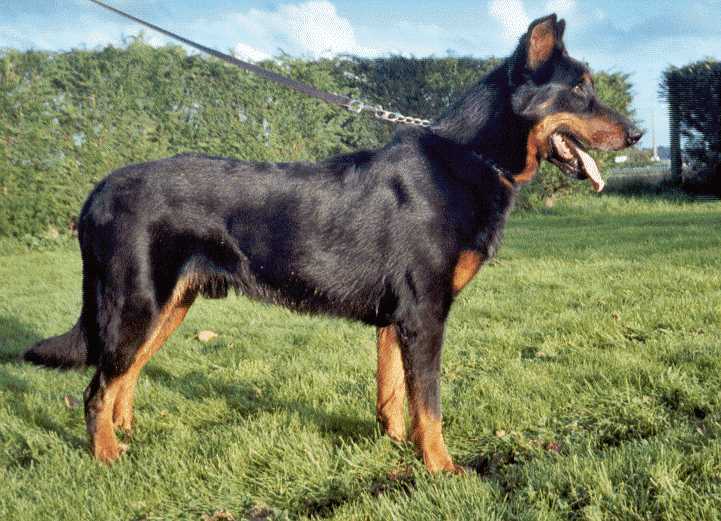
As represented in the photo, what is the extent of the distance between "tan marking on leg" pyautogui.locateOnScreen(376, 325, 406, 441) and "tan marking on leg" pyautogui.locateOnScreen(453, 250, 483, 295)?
0.40 meters

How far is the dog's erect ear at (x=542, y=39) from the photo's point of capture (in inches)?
129

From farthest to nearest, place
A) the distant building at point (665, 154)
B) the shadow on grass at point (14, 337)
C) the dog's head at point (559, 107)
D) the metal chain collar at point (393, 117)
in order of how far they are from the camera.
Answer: the distant building at point (665, 154), the shadow on grass at point (14, 337), the metal chain collar at point (393, 117), the dog's head at point (559, 107)

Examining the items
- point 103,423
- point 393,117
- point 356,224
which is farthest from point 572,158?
point 103,423

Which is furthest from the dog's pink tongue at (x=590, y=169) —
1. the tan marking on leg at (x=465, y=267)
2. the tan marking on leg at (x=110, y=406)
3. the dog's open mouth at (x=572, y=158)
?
the tan marking on leg at (x=110, y=406)

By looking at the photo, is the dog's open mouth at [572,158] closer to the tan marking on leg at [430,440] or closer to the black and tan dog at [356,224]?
the black and tan dog at [356,224]

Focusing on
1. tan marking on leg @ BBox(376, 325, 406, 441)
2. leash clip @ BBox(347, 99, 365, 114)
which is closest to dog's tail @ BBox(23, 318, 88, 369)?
tan marking on leg @ BBox(376, 325, 406, 441)

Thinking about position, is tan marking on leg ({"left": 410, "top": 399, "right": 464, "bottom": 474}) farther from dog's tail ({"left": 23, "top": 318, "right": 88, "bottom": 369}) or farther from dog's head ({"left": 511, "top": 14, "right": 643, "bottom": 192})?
dog's tail ({"left": 23, "top": 318, "right": 88, "bottom": 369})

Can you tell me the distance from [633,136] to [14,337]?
16.3 ft

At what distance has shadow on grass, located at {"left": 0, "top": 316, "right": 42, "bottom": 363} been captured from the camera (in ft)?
17.0

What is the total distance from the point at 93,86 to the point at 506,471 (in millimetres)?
9065

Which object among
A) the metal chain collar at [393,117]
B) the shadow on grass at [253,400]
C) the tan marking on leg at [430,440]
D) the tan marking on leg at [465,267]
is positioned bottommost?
the shadow on grass at [253,400]

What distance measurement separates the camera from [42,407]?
159 inches

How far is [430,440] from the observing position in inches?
121

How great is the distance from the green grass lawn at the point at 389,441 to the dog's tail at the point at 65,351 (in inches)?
15.9
